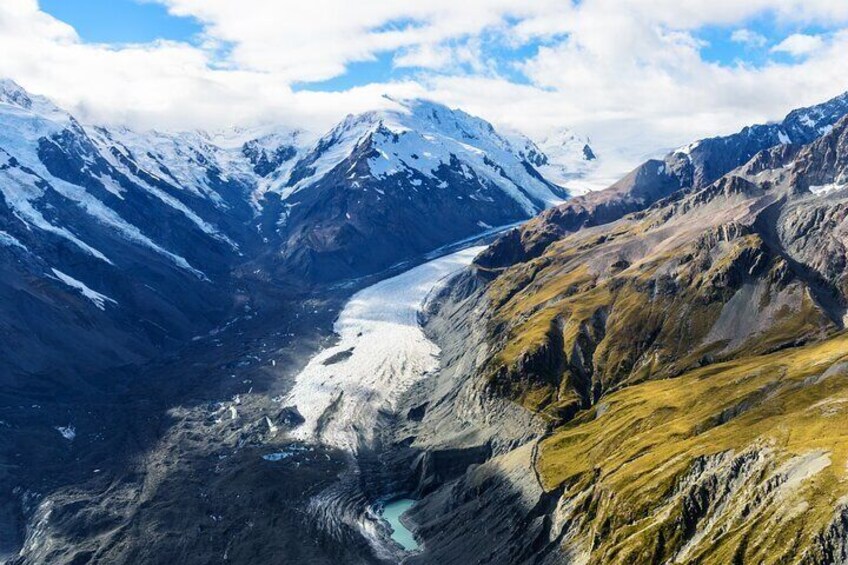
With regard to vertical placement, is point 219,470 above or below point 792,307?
below

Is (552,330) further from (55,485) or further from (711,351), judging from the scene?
(55,485)

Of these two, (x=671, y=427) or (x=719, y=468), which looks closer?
(x=719, y=468)

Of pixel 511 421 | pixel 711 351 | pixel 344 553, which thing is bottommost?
pixel 344 553

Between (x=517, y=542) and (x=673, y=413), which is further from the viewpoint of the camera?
(x=673, y=413)

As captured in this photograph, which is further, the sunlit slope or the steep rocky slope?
the steep rocky slope

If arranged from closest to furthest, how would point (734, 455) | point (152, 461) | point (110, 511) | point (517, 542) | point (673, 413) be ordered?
point (734, 455)
point (517, 542)
point (673, 413)
point (110, 511)
point (152, 461)

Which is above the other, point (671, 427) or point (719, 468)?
point (719, 468)

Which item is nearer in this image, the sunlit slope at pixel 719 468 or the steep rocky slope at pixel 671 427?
the sunlit slope at pixel 719 468

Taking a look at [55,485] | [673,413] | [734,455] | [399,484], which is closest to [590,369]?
[673,413]

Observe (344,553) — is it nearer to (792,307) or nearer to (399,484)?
(399,484)

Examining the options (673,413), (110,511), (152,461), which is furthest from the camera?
(152,461)
